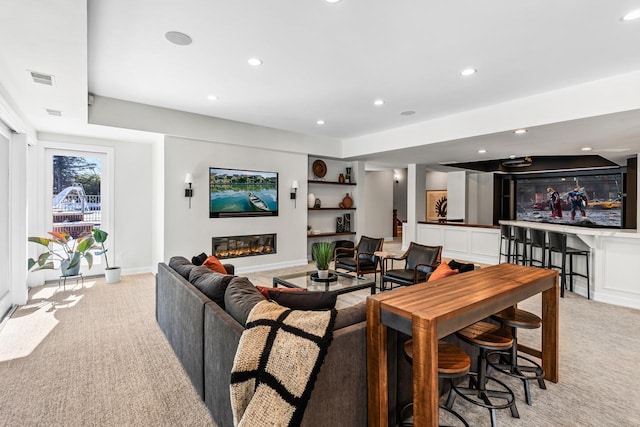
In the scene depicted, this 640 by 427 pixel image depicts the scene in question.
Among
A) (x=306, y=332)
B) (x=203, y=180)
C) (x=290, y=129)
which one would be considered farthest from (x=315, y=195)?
(x=306, y=332)

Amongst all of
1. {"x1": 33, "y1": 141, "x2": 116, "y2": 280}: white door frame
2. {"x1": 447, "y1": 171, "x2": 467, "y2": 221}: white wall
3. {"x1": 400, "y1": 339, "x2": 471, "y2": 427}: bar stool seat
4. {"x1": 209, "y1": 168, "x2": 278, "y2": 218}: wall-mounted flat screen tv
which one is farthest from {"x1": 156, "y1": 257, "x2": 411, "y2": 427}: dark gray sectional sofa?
{"x1": 447, "y1": 171, "x2": 467, "y2": 221}: white wall

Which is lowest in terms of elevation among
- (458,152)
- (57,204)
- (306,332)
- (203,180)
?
(306,332)

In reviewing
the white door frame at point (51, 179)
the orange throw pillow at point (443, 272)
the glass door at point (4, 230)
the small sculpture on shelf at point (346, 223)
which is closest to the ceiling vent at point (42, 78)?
the glass door at point (4, 230)

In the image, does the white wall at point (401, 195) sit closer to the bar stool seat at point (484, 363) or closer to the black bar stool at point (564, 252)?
the black bar stool at point (564, 252)

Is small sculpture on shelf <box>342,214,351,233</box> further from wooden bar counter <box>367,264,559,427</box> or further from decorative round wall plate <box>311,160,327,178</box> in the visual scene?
wooden bar counter <box>367,264,559,427</box>

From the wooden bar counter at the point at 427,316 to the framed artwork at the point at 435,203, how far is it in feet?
33.2

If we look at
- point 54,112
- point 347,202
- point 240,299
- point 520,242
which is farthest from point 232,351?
point 347,202

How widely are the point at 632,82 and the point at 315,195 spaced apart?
5410 millimetres

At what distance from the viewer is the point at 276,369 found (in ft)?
4.81

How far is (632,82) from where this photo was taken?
11.5 feet

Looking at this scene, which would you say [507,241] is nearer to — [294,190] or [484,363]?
[294,190]

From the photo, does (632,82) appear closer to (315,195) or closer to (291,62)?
(291,62)

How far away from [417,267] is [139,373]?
128 inches

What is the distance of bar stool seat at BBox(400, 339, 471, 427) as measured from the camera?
5.55 feet
